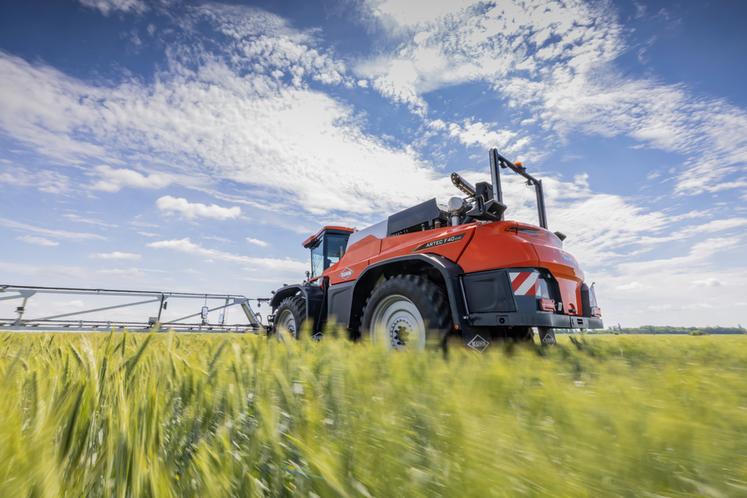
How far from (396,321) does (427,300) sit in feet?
2.10

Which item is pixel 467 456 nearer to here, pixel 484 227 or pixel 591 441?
pixel 591 441

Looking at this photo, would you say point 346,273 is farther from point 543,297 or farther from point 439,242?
point 543,297

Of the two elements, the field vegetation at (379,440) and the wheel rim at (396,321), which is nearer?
the field vegetation at (379,440)

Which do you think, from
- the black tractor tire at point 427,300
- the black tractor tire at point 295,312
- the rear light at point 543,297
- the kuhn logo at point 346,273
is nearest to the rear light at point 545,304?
the rear light at point 543,297

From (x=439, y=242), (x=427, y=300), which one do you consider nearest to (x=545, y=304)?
(x=427, y=300)

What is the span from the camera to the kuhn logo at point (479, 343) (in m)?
3.24

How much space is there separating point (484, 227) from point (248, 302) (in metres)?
11.8

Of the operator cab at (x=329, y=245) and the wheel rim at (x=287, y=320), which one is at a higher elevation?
the operator cab at (x=329, y=245)

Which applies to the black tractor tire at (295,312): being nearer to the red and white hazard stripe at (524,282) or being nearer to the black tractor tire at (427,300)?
the black tractor tire at (427,300)

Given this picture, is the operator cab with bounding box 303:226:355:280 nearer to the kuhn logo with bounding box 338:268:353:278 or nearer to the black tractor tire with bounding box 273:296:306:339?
the black tractor tire with bounding box 273:296:306:339

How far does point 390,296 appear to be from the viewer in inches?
152

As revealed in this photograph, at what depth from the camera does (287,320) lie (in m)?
6.68

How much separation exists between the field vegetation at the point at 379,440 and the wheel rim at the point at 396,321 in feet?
8.69

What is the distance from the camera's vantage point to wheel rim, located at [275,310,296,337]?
6.32 m
